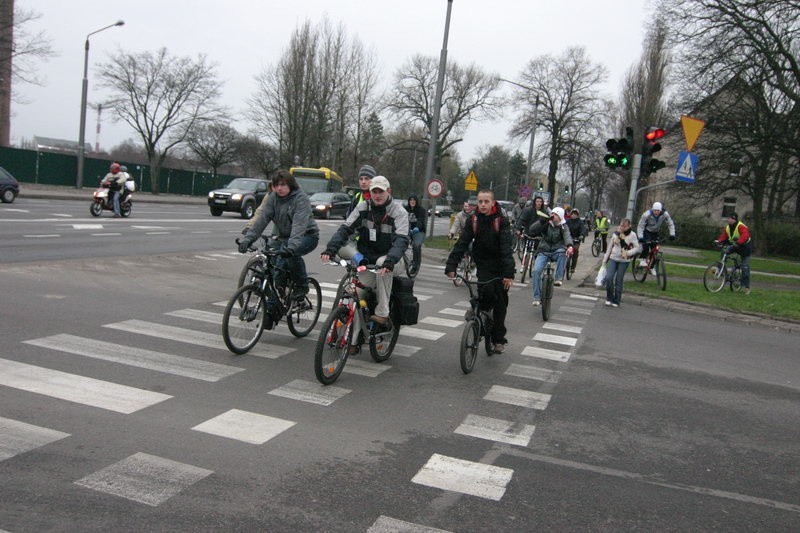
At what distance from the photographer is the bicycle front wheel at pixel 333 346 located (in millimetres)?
5645

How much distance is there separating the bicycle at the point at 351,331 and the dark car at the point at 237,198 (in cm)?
2398

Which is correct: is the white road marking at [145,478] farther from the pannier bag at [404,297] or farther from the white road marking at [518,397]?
the pannier bag at [404,297]

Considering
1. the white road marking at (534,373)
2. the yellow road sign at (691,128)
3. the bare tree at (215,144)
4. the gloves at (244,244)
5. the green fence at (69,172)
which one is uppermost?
the bare tree at (215,144)

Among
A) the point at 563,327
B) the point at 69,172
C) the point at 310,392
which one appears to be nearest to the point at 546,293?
the point at 563,327

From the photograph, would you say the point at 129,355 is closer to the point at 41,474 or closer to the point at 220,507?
the point at 41,474

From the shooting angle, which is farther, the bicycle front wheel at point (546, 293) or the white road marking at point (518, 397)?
the bicycle front wheel at point (546, 293)

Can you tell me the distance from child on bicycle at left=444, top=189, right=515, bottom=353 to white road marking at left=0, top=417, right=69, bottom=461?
12.8 ft

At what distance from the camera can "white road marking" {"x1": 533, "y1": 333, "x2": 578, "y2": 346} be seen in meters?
8.68

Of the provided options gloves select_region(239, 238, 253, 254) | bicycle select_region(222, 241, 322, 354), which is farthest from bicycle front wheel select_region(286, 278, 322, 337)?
gloves select_region(239, 238, 253, 254)

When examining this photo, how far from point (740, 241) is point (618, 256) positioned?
4450 mm

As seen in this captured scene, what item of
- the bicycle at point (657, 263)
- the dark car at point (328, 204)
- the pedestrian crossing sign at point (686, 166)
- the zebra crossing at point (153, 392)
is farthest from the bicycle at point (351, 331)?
the dark car at point (328, 204)

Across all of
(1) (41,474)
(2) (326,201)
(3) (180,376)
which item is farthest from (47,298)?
(2) (326,201)

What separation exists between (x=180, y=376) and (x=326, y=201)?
31462 mm

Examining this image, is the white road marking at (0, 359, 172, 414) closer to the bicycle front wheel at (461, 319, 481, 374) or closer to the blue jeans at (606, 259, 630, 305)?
the bicycle front wheel at (461, 319, 481, 374)
